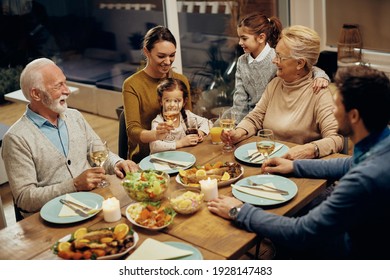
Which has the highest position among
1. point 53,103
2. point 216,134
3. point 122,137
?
point 53,103

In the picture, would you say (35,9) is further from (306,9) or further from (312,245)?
(312,245)

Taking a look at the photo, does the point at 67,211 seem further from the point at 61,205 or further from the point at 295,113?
the point at 295,113

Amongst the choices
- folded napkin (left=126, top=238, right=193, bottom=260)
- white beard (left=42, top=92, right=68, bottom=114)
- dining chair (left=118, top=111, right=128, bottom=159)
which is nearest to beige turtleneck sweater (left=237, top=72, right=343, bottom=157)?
dining chair (left=118, top=111, right=128, bottom=159)

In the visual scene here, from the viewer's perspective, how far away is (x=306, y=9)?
5336 mm

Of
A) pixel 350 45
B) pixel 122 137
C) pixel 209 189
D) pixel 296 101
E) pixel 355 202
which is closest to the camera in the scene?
pixel 355 202

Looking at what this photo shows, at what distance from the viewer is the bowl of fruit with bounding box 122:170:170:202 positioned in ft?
6.77

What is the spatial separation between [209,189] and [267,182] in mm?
267

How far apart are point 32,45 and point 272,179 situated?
2830 millimetres

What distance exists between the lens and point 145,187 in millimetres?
2061

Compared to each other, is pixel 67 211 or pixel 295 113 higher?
pixel 295 113

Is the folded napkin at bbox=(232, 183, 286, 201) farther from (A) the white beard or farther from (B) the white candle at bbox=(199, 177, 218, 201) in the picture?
(A) the white beard

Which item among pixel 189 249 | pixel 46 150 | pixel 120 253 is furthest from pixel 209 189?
pixel 46 150

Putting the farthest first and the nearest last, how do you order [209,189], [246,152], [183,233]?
1. [246,152]
2. [209,189]
3. [183,233]
